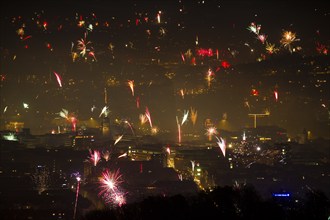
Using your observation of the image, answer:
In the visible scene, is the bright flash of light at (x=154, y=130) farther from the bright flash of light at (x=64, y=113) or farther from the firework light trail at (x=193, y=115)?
the bright flash of light at (x=64, y=113)

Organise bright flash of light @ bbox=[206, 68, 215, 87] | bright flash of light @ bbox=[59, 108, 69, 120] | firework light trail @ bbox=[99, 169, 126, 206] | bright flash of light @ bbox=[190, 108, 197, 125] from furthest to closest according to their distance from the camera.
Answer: bright flash of light @ bbox=[59, 108, 69, 120]
bright flash of light @ bbox=[190, 108, 197, 125]
bright flash of light @ bbox=[206, 68, 215, 87]
firework light trail @ bbox=[99, 169, 126, 206]

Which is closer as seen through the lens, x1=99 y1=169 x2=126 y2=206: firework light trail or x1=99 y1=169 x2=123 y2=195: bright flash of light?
x1=99 y1=169 x2=126 y2=206: firework light trail

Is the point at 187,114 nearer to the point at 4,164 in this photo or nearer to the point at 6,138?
the point at 6,138

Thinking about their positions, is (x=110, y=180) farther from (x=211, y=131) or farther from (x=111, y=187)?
(x=211, y=131)

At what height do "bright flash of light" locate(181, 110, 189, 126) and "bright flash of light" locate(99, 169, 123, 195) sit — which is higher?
"bright flash of light" locate(181, 110, 189, 126)

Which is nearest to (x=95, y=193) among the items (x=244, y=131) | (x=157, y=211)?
(x=157, y=211)

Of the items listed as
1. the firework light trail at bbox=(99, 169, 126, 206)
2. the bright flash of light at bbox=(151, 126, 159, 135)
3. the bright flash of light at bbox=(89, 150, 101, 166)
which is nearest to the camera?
the firework light trail at bbox=(99, 169, 126, 206)

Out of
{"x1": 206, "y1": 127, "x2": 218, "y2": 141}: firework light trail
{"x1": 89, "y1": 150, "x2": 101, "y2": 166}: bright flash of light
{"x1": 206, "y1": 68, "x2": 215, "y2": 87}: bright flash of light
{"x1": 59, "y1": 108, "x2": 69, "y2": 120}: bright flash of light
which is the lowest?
{"x1": 89, "y1": 150, "x2": 101, "y2": 166}: bright flash of light

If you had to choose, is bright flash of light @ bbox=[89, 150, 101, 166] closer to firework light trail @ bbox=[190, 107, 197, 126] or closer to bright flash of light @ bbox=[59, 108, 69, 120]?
bright flash of light @ bbox=[59, 108, 69, 120]

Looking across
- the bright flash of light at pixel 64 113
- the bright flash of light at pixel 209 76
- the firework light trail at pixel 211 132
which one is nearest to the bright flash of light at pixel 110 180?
the firework light trail at pixel 211 132

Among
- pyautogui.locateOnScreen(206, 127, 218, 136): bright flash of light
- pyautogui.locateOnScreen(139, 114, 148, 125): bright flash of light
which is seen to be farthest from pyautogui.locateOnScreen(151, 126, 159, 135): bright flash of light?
pyautogui.locateOnScreen(206, 127, 218, 136): bright flash of light

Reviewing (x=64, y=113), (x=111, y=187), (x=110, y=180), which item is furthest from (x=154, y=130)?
(x=111, y=187)
